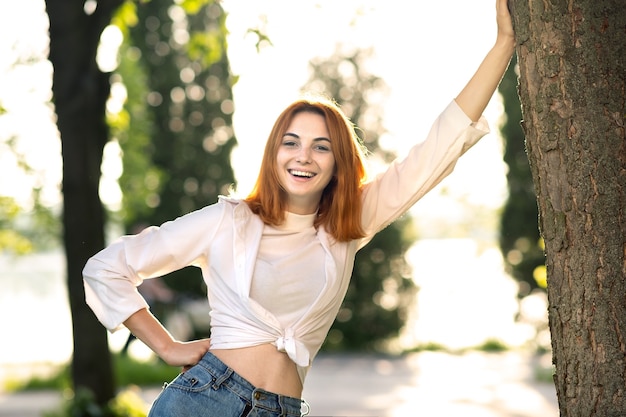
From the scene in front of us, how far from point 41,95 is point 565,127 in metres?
11.2

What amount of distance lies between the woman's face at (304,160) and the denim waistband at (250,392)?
0.51 metres

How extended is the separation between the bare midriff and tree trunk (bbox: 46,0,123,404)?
444 cm

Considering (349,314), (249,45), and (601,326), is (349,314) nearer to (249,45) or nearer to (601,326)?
(249,45)

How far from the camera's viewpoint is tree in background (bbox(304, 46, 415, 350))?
13.4 meters

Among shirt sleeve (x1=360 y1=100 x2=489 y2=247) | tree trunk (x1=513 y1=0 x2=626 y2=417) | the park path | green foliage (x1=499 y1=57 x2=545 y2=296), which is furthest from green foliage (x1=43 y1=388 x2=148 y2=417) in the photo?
green foliage (x1=499 y1=57 x2=545 y2=296)

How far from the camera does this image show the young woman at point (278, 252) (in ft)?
9.46

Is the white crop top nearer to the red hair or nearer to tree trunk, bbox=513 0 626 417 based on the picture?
the red hair

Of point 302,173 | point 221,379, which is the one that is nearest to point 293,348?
point 221,379

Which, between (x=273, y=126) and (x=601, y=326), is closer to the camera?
(x=601, y=326)

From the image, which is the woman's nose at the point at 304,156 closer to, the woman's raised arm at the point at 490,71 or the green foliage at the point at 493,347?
the woman's raised arm at the point at 490,71

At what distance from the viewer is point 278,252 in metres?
3.03

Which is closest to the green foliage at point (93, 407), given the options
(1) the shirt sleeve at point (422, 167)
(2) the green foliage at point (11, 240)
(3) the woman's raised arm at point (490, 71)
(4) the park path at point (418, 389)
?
(4) the park path at point (418, 389)

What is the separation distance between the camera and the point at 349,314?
552 inches

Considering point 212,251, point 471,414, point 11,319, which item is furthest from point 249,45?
point 11,319
